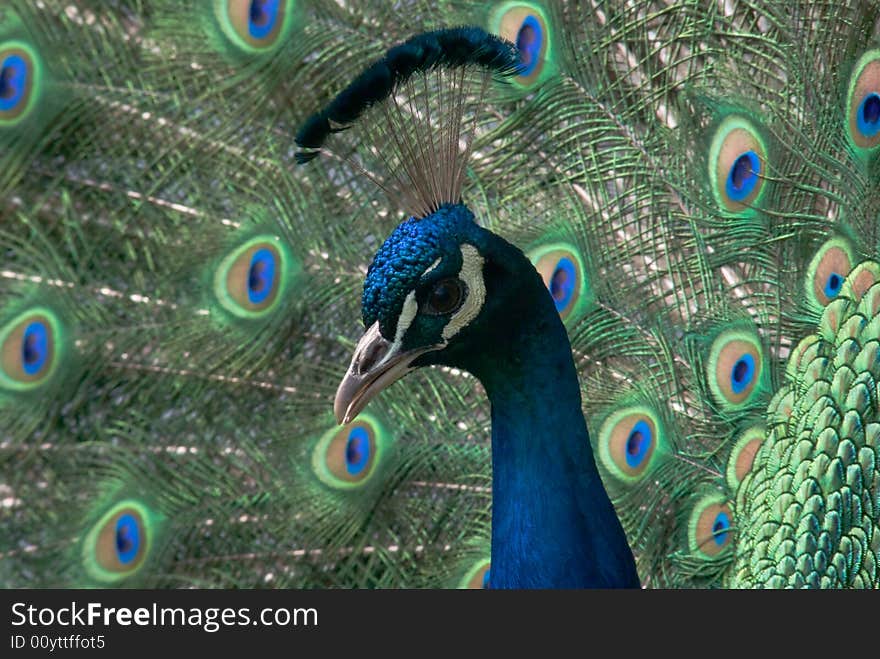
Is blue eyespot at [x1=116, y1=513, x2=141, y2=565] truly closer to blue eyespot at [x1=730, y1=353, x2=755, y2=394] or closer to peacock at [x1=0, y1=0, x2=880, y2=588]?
peacock at [x1=0, y1=0, x2=880, y2=588]

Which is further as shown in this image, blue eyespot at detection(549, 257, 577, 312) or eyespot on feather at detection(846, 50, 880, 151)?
blue eyespot at detection(549, 257, 577, 312)

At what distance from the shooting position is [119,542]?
2012 mm

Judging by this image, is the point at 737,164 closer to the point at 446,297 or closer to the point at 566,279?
the point at 566,279

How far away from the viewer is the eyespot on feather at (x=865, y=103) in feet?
5.47

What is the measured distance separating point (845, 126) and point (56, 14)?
48.2 inches

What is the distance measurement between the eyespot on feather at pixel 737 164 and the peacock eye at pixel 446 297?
699 millimetres

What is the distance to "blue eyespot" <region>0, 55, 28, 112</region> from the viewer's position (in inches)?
73.4

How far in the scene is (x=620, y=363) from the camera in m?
1.86

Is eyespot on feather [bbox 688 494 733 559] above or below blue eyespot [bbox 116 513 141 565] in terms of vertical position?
below

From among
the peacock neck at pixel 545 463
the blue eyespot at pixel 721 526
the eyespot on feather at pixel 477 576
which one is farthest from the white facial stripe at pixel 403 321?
the eyespot on feather at pixel 477 576

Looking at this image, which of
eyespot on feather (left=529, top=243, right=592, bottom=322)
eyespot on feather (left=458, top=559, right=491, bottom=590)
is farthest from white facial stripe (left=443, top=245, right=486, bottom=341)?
eyespot on feather (left=458, top=559, right=491, bottom=590)

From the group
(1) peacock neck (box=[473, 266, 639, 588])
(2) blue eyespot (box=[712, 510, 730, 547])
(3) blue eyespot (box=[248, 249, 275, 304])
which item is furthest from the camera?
(3) blue eyespot (box=[248, 249, 275, 304])

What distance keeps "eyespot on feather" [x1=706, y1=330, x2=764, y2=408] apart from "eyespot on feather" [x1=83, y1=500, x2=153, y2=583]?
964 mm

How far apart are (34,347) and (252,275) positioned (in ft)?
1.24
